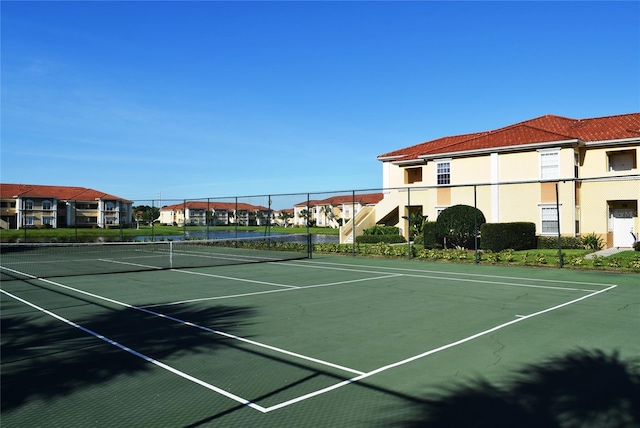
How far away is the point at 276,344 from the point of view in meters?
6.74

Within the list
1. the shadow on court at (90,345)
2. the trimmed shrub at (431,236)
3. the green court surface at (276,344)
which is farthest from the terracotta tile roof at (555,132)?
the shadow on court at (90,345)

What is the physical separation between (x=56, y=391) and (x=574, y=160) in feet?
96.5

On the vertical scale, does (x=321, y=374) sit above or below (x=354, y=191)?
below

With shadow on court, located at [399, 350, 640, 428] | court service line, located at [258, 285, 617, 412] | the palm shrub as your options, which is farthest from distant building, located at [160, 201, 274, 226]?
shadow on court, located at [399, 350, 640, 428]

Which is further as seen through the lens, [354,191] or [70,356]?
[354,191]

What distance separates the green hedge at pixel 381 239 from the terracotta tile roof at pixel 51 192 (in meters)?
54.7

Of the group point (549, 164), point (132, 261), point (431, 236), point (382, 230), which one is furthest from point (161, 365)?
point (382, 230)

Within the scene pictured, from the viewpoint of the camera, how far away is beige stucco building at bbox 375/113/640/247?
27172mm

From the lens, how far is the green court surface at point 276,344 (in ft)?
14.7

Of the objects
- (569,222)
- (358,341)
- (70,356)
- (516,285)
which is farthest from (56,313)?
(569,222)

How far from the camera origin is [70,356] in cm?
614

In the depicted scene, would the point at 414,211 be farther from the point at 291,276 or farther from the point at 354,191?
the point at 291,276

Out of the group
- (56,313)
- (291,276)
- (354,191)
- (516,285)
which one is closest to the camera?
(56,313)

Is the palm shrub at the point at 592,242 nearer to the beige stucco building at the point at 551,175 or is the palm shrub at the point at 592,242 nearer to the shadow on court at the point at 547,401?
the beige stucco building at the point at 551,175
